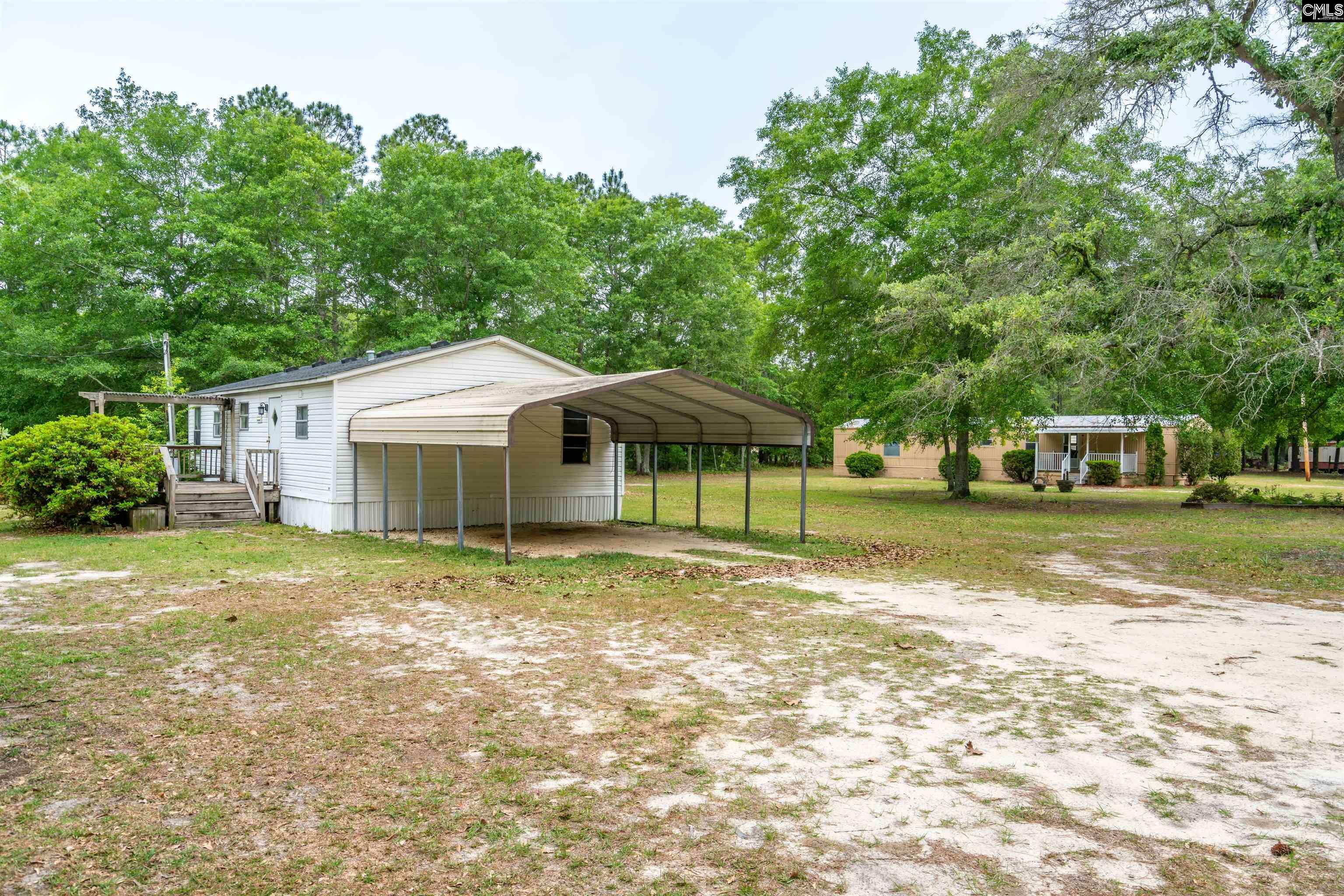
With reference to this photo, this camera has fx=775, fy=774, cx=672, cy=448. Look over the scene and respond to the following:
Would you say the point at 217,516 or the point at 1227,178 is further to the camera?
the point at 217,516

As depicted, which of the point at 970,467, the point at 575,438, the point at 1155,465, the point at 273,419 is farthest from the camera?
the point at 970,467

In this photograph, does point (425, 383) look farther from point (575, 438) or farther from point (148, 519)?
point (148, 519)

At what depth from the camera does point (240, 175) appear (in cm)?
2758

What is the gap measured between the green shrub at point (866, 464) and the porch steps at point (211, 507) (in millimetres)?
26382

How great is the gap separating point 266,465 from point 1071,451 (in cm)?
2971

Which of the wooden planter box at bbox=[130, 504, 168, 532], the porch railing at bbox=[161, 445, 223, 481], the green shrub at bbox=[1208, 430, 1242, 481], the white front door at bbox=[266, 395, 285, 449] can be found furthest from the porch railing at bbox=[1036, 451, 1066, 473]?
the wooden planter box at bbox=[130, 504, 168, 532]

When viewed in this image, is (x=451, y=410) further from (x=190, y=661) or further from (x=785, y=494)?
(x=785, y=494)

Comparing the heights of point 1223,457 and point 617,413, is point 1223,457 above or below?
below

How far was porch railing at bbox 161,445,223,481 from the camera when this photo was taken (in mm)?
15461

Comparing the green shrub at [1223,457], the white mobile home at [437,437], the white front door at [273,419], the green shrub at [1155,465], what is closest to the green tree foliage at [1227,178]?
the white mobile home at [437,437]

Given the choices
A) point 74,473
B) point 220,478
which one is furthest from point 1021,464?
point 74,473

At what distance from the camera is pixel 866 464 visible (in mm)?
35844

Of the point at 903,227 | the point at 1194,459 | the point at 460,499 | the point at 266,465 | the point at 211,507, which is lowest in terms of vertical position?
the point at 211,507

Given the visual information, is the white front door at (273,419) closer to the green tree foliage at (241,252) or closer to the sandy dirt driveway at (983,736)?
the green tree foliage at (241,252)
